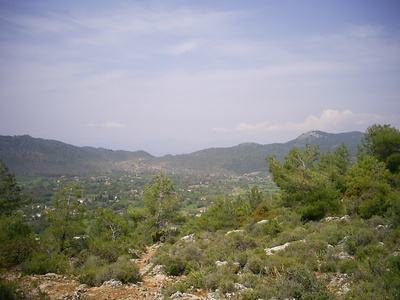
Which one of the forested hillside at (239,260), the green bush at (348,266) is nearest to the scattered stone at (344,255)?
the forested hillside at (239,260)

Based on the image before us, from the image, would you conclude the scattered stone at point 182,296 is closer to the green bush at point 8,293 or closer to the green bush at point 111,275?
the green bush at point 111,275

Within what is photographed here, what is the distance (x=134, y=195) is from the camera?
122 meters

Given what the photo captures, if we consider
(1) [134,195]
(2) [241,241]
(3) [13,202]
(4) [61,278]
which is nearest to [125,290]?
(4) [61,278]

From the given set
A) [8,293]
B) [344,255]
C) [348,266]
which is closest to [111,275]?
[8,293]

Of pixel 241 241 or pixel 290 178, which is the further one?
pixel 290 178

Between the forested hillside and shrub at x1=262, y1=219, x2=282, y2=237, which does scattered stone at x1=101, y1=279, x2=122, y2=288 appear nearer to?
the forested hillside

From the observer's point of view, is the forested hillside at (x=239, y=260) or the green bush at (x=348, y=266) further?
the green bush at (x=348, y=266)

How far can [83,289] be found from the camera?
9844mm

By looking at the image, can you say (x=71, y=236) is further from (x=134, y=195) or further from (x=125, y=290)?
(x=134, y=195)

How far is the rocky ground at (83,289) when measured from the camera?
8961 mm

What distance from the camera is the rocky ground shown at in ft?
29.4

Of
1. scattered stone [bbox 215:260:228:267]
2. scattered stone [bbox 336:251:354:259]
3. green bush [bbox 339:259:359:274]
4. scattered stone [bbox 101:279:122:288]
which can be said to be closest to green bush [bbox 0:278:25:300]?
scattered stone [bbox 101:279:122:288]

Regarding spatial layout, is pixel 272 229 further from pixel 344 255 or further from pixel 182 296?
pixel 182 296

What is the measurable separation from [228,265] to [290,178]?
747 inches
